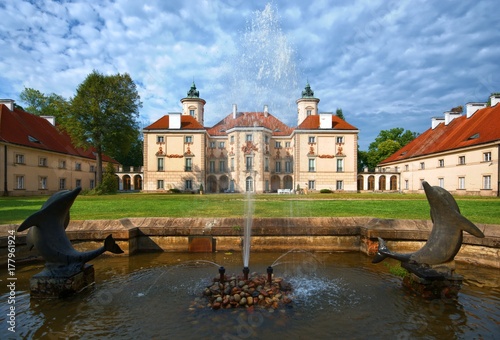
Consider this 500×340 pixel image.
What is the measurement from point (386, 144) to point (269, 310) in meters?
63.8

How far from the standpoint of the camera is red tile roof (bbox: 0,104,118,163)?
31750mm

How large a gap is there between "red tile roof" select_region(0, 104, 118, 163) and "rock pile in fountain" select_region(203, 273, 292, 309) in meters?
34.1

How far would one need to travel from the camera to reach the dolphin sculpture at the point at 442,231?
5.34 m

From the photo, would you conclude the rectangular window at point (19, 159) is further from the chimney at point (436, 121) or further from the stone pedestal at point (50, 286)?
the chimney at point (436, 121)

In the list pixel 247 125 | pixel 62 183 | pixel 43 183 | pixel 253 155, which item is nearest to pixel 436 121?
pixel 253 155

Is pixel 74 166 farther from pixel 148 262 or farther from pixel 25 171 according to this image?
pixel 148 262

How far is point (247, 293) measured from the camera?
207 inches

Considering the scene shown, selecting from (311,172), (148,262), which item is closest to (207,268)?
(148,262)

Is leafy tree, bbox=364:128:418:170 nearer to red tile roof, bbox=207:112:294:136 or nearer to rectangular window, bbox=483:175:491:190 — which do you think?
red tile roof, bbox=207:112:294:136

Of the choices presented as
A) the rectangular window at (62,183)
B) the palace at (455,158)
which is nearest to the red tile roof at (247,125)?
the palace at (455,158)

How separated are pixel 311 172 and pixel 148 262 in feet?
135

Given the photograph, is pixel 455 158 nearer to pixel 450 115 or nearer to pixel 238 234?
pixel 450 115

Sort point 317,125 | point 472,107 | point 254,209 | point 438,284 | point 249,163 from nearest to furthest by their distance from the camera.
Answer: point 438,284 < point 254,209 < point 472,107 < point 317,125 < point 249,163

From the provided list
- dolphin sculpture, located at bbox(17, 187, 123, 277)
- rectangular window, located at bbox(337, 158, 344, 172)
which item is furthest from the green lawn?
rectangular window, located at bbox(337, 158, 344, 172)
